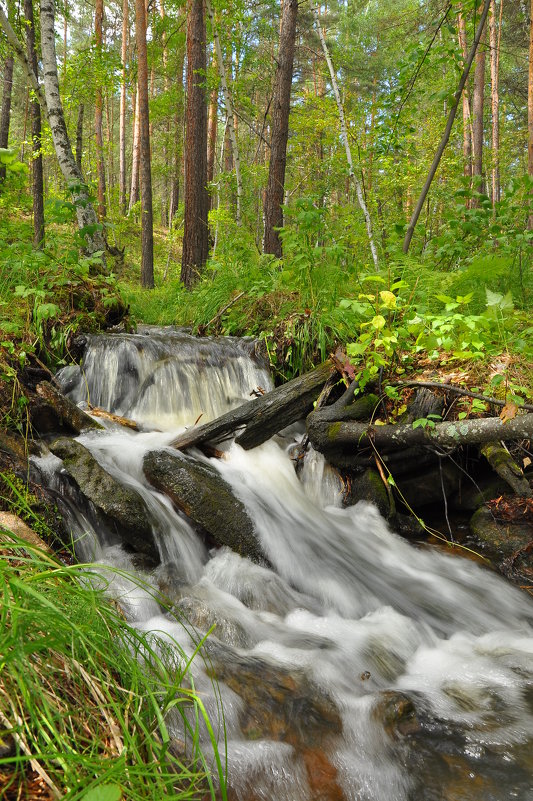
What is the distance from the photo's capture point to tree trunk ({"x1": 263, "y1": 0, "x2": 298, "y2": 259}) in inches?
366

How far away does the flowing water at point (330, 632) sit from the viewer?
6.19 feet

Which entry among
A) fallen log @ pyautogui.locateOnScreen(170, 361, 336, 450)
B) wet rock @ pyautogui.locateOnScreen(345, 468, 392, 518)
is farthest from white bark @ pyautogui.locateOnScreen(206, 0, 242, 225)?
wet rock @ pyautogui.locateOnScreen(345, 468, 392, 518)

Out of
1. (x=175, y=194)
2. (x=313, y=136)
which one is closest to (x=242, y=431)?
(x=313, y=136)

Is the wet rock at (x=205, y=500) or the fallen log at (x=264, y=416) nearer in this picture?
the wet rock at (x=205, y=500)

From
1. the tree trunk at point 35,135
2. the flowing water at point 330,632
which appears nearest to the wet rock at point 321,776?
the flowing water at point 330,632

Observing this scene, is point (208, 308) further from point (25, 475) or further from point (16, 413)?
point (25, 475)

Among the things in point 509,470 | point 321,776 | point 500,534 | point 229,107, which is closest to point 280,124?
point 229,107

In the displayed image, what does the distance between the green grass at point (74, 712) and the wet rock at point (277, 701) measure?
1.57 ft

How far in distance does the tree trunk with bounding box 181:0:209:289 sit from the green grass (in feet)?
30.7

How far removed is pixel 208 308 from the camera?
7.20 metres

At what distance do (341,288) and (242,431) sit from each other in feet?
7.91

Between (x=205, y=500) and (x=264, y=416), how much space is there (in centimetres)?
116

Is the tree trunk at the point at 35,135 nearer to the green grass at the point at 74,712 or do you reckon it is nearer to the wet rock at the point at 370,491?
the wet rock at the point at 370,491

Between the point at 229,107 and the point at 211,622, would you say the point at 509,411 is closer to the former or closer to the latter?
the point at 211,622
